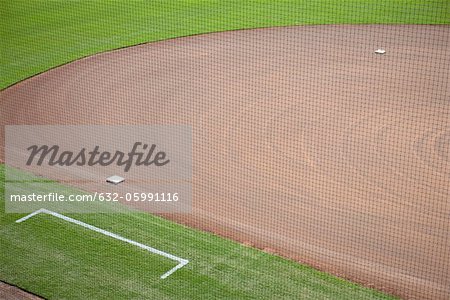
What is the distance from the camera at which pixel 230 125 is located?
1230 centimetres

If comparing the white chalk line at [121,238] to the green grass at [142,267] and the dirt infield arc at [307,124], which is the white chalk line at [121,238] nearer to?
the green grass at [142,267]

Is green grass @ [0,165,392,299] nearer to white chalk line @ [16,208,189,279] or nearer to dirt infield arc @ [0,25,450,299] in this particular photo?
white chalk line @ [16,208,189,279]

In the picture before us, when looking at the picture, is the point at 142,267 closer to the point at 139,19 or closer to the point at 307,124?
the point at 307,124

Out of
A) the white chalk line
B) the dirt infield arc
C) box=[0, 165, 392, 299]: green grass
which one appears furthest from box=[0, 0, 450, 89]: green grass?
box=[0, 165, 392, 299]: green grass

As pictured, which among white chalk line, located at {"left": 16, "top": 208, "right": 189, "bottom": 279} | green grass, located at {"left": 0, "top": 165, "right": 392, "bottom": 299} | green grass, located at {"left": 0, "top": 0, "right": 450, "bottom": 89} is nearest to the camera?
green grass, located at {"left": 0, "top": 165, "right": 392, "bottom": 299}

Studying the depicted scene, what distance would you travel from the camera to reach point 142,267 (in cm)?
843

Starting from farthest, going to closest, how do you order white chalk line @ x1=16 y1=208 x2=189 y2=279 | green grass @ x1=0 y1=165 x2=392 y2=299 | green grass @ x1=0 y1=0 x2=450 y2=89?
green grass @ x1=0 y1=0 x2=450 y2=89, white chalk line @ x1=16 y1=208 x2=189 y2=279, green grass @ x1=0 y1=165 x2=392 y2=299

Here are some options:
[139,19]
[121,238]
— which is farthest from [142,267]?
[139,19]

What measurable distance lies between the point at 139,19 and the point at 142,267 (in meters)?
11.9

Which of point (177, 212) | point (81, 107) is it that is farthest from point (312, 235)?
point (81, 107)

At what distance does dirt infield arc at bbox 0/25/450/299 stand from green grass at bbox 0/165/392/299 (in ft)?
1.39

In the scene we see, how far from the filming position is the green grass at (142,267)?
7.97 meters

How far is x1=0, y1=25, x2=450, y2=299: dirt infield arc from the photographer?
29.8ft

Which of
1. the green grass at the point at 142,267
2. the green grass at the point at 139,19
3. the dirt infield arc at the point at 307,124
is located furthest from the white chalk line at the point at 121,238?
the green grass at the point at 139,19
